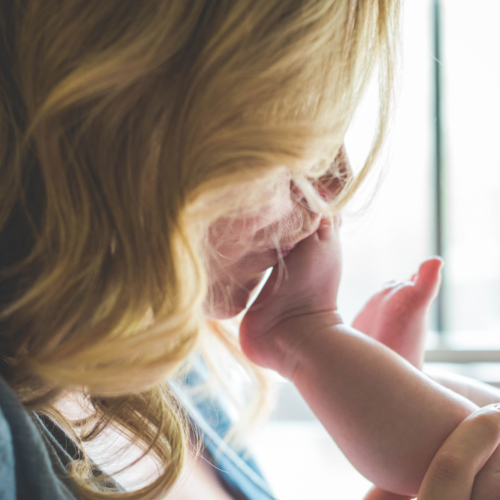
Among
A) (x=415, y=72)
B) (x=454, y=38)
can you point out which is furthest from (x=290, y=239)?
(x=454, y=38)

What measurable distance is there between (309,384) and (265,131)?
280 millimetres

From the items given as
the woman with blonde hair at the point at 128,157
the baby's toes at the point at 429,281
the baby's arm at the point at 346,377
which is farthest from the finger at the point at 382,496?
the woman with blonde hair at the point at 128,157

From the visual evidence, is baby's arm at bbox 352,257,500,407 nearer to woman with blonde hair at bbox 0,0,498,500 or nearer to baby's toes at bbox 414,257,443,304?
baby's toes at bbox 414,257,443,304

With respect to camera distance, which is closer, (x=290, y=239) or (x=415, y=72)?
(x=290, y=239)

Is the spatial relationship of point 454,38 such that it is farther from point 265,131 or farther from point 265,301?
point 265,131

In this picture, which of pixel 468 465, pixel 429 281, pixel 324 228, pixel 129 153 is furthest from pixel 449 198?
pixel 129 153

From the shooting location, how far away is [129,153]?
0.31m

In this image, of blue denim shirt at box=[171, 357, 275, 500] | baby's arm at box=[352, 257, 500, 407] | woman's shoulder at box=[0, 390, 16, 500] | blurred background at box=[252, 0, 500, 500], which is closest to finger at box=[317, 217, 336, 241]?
baby's arm at box=[352, 257, 500, 407]

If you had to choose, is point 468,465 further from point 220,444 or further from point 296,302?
point 220,444

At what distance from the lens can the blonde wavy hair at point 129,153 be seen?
11.3 inches

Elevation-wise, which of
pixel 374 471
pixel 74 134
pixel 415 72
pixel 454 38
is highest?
pixel 454 38

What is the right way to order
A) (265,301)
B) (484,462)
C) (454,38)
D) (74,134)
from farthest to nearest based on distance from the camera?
(454,38), (265,301), (484,462), (74,134)

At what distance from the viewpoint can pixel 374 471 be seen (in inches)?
17.1

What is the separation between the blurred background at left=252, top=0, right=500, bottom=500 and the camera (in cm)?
156
